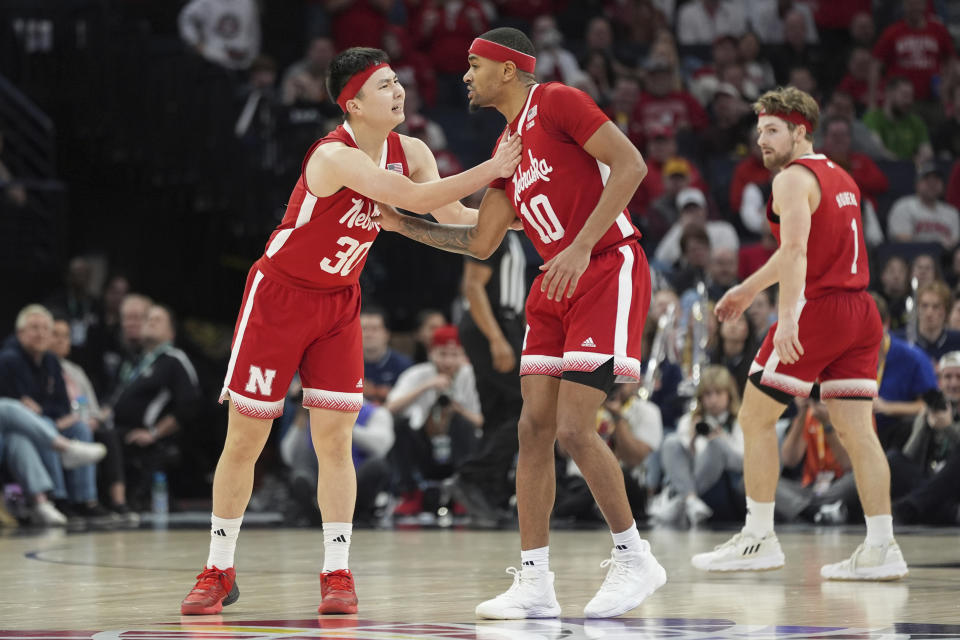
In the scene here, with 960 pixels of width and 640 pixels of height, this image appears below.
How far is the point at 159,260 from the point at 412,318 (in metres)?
3.14

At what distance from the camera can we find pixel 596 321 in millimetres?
5195

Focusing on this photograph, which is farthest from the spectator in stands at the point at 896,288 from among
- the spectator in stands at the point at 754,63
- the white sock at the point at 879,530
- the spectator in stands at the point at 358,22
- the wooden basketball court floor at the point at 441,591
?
the spectator in stands at the point at 358,22

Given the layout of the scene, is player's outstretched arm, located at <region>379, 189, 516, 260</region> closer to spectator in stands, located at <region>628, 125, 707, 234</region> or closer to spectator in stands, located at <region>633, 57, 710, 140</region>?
spectator in stands, located at <region>628, 125, 707, 234</region>

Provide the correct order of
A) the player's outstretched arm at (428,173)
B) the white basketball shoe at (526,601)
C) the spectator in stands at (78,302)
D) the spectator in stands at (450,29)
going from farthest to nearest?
the spectator in stands at (450,29) → the spectator in stands at (78,302) → the player's outstretched arm at (428,173) → the white basketball shoe at (526,601)

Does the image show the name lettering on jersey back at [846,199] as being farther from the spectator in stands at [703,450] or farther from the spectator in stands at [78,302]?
the spectator in stands at [78,302]

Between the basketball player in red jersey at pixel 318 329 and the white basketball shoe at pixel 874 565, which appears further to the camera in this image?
the white basketball shoe at pixel 874 565

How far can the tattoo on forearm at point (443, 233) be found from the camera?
5.55 meters

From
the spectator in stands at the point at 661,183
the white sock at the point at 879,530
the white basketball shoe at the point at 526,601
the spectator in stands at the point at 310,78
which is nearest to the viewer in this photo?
the white basketball shoe at the point at 526,601

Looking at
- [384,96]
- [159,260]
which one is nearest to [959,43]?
[159,260]

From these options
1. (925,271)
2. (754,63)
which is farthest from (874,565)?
(754,63)

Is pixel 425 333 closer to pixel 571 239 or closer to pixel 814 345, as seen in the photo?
pixel 814 345

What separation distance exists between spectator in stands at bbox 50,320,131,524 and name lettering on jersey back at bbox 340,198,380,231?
267 inches

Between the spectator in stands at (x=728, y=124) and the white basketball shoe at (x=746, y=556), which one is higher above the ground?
the spectator in stands at (x=728, y=124)

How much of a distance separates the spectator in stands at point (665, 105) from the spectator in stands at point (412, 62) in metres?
2.24
